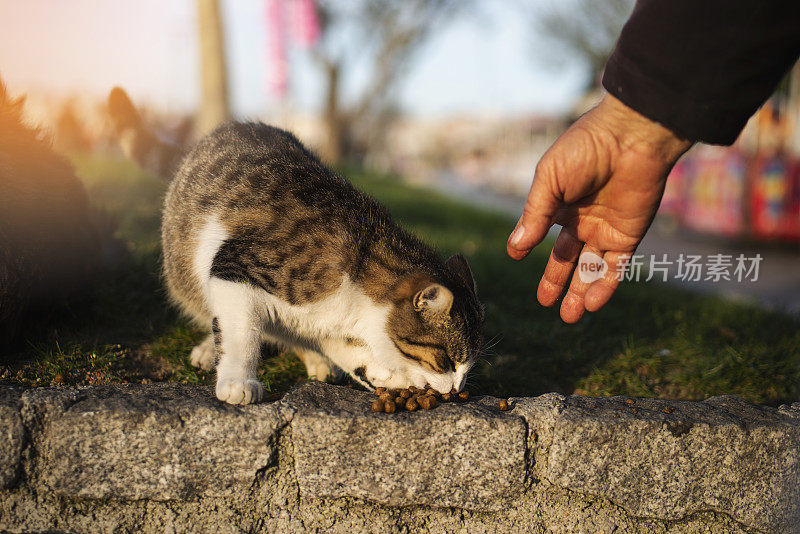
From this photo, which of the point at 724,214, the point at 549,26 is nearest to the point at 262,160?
the point at 724,214

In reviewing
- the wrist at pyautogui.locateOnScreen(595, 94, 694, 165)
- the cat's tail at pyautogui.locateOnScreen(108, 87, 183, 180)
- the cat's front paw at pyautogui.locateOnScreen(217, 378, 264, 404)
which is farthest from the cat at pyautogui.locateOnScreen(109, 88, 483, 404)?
the cat's tail at pyautogui.locateOnScreen(108, 87, 183, 180)

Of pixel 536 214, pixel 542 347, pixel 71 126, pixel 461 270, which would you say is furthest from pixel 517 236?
pixel 71 126

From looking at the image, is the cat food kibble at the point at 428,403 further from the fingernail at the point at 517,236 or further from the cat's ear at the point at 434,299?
the fingernail at the point at 517,236

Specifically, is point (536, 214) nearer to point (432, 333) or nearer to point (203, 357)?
point (432, 333)

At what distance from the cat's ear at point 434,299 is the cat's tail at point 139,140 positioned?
5.81ft

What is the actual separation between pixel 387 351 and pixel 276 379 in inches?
21.9

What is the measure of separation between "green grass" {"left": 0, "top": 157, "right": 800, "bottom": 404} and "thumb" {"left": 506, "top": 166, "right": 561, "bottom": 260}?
621 millimetres

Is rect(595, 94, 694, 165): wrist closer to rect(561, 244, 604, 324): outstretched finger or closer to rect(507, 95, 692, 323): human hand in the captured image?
rect(507, 95, 692, 323): human hand

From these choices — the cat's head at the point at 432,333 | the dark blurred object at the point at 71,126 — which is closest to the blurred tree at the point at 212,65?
the dark blurred object at the point at 71,126

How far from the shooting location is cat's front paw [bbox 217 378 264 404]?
1803 millimetres

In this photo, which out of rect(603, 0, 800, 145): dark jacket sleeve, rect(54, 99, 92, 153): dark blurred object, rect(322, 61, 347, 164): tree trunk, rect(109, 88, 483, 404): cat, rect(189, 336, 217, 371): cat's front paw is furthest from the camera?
rect(322, 61, 347, 164): tree trunk

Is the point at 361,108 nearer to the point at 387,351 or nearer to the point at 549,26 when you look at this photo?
the point at 549,26

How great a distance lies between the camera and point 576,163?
1840 millimetres

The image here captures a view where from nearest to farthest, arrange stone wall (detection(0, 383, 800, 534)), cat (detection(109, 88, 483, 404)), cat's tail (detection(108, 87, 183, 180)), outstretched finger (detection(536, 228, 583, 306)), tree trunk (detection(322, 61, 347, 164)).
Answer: stone wall (detection(0, 383, 800, 534)), cat (detection(109, 88, 483, 404)), outstretched finger (detection(536, 228, 583, 306)), cat's tail (detection(108, 87, 183, 180)), tree trunk (detection(322, 61, 347, 164))
